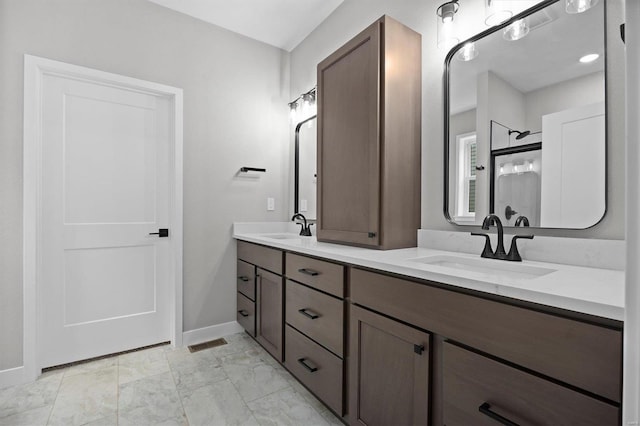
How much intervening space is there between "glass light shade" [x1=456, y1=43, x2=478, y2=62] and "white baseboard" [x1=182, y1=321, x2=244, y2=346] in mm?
2580

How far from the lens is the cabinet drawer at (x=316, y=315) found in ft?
4.78

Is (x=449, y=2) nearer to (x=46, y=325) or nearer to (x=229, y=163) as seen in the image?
(x=229, y=163)

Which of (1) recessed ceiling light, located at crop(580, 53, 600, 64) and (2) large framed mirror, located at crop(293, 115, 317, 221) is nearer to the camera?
(1) recessed ceiling light, located at crop(580, 53, 600, 64)

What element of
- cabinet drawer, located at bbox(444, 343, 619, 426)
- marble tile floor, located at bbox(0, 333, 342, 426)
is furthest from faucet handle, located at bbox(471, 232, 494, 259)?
marble tile floor, located at bbox(0, 333, 342, 426)

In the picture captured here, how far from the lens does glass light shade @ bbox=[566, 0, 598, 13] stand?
→ 3.84ft

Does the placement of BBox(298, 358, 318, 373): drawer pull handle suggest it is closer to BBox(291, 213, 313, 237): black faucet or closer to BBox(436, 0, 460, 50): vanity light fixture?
BBox(291, 213, 313, 237): black faucet

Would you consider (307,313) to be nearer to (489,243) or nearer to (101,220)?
(489,243)

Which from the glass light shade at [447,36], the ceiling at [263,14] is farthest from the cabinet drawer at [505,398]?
the ceiling at [263,14]

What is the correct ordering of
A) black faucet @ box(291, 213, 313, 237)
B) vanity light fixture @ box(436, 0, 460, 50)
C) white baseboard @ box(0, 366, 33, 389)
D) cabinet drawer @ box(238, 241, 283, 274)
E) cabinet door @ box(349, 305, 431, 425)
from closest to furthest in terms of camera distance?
cabinet door @ box(349, 305, 431, 425)
vanity light fixture @ box(436, 0, 460, 50)
white baseboard @ box(0, 366, 33, 389)
cabinet drawer @ box(238, 241, 283, 274)
black faucet @ box(291, 213, 313, 237)

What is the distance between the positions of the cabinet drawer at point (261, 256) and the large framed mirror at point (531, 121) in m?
1.05

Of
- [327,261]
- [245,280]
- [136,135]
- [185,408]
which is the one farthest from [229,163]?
[185,408]

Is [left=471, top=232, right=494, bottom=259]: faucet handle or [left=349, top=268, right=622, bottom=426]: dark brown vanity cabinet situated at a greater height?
[left=471, top=232, right=494, bottom=259]: faucet handle

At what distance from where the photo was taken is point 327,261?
1536mm

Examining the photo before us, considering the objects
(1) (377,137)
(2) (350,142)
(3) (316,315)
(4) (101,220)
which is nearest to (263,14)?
(2) (350,142)
